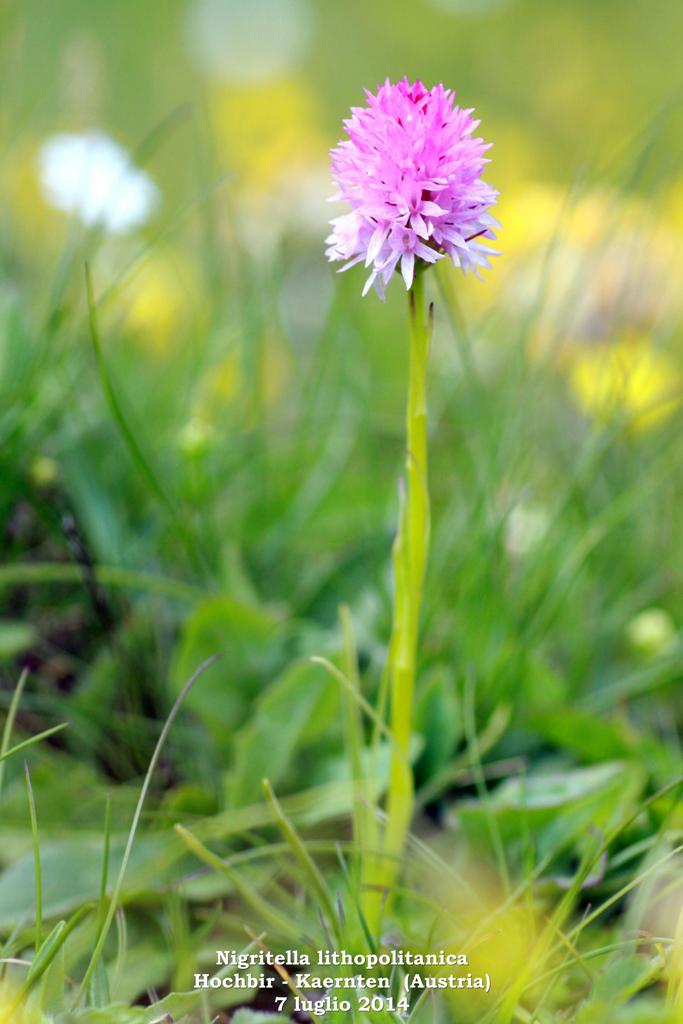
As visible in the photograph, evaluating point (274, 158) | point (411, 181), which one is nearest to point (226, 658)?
point (411, 181)

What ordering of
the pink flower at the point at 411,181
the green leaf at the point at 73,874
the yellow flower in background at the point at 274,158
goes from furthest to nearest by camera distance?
the yellow flower in background at the point at 274,158 < the green leaf at the point at 73,874 < the pink flower at the point at 411,181

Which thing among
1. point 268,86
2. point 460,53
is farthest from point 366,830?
point 460,53

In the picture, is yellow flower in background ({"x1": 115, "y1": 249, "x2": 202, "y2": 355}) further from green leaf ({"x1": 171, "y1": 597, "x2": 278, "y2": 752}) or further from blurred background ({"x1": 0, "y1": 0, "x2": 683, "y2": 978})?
green leaf ({"x1": 171, "y1": 597, "x2": 278, "y2": 752})

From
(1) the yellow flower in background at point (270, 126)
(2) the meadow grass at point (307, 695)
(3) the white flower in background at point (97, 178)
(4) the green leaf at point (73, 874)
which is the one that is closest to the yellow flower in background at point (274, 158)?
(1) the yellow flower in background at point (270, 126)

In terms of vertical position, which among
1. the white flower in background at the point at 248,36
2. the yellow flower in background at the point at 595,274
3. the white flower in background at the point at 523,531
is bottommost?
the white flower in background at the point at 523,531

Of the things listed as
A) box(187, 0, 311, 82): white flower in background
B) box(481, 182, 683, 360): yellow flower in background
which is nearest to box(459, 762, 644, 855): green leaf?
box(481, 182, 683, 360): yellow flower in background

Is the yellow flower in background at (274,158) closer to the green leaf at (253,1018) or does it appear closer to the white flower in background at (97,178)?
the white flower in background at (97,178)

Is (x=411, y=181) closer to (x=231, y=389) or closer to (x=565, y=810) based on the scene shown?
(x=565, y=810)
